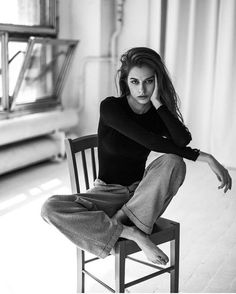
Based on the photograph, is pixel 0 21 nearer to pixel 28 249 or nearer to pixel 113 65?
pixel 113 65

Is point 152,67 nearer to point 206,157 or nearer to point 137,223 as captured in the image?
point 206,157

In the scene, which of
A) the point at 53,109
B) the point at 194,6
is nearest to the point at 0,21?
the point at 53,109

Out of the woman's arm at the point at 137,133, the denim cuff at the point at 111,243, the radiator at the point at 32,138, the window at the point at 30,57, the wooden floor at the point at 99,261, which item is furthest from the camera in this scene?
the window at the point at 30,57

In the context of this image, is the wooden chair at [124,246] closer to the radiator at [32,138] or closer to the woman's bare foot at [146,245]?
the woman's bare foot at [146,245]

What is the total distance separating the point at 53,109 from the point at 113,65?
876 mm

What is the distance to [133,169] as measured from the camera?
1729 millimetres

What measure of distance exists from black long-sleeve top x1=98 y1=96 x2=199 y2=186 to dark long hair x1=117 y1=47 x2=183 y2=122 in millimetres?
45

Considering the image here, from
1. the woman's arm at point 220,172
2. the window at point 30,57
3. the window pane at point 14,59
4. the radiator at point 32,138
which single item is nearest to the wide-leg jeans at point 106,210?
the woman's arm at point 220,172

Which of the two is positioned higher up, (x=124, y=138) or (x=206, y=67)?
(x=206, y=67)

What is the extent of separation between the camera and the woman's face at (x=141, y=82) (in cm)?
164

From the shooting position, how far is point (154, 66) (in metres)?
1.64

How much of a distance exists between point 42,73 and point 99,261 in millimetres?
2519

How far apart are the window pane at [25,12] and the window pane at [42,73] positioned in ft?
1.05

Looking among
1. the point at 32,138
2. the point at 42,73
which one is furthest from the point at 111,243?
the point at 42,73
